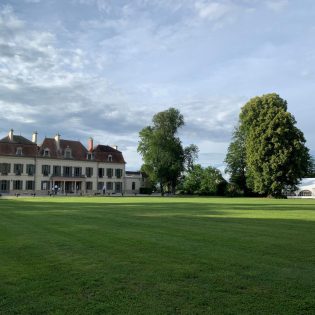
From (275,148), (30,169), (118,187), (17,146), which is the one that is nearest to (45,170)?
(30,169)

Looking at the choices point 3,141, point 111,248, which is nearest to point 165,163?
point 3,141

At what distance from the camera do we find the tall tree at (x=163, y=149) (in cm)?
7412

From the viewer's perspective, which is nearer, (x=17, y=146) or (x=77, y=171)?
(x=17, y=146)

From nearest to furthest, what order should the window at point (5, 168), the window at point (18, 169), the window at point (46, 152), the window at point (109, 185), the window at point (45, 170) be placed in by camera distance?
1. the window at point (5, 168)
2. the window at point (18, 169)
3. the window at point (45, 170)
4. the window at point (46, 152)
5. the window at point (109, 185)

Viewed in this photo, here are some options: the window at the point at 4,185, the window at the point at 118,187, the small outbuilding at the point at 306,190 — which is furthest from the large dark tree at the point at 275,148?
the window at the point at 4,185

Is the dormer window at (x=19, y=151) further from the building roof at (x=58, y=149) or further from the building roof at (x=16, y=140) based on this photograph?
the building roof at (x=16, y=140)

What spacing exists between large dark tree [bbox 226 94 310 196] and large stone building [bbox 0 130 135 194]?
31.8 meters

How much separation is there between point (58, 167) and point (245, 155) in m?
33.4

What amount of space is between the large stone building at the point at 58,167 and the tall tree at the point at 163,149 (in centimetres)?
823

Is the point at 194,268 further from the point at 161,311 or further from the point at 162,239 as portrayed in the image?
the point at 162,239

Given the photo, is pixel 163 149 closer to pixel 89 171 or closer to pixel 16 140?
pixel 89 171

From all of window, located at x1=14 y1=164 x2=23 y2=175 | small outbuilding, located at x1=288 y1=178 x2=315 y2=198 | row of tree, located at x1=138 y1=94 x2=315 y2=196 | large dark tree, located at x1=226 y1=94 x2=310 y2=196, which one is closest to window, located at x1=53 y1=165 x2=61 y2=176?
window, located at x1=14 y1=164 x2=23 y2=175

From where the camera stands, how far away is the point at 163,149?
7431 centimetres

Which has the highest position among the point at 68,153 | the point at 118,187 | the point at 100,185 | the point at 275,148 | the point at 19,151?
the point at 68,153
